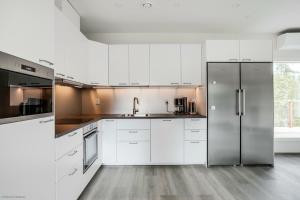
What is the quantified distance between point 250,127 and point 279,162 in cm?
103

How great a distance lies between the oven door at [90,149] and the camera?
2806 mm

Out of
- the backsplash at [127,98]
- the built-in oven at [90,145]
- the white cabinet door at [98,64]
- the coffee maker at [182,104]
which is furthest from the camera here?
the backsplash at [127,98]

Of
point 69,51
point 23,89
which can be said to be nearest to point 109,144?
point 69,51

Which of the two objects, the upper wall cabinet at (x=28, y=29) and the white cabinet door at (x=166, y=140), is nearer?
the upper wall cabinet at (x=28, y=29)

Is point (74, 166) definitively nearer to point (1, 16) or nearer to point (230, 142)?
point (1, 16)

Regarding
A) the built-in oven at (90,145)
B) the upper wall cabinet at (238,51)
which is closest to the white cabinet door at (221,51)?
the upper wall cabinet at (238,51)

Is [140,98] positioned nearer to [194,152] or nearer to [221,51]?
[194,152]

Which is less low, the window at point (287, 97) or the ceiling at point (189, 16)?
the ceiling at point (189, 16)

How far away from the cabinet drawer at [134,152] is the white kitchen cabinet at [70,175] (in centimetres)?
125

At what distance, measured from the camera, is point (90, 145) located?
3.05 meters

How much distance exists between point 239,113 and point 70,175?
2.94m

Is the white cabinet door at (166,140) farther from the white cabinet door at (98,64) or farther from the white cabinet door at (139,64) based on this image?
the white cabinet door at (98,64)

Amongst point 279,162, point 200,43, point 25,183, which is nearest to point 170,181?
point 25,183

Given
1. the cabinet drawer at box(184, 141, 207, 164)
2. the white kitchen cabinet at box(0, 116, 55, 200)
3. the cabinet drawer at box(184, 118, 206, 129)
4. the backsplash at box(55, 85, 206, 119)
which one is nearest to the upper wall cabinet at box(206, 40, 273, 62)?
the backsplash at box(55, 85, 206, 119)
